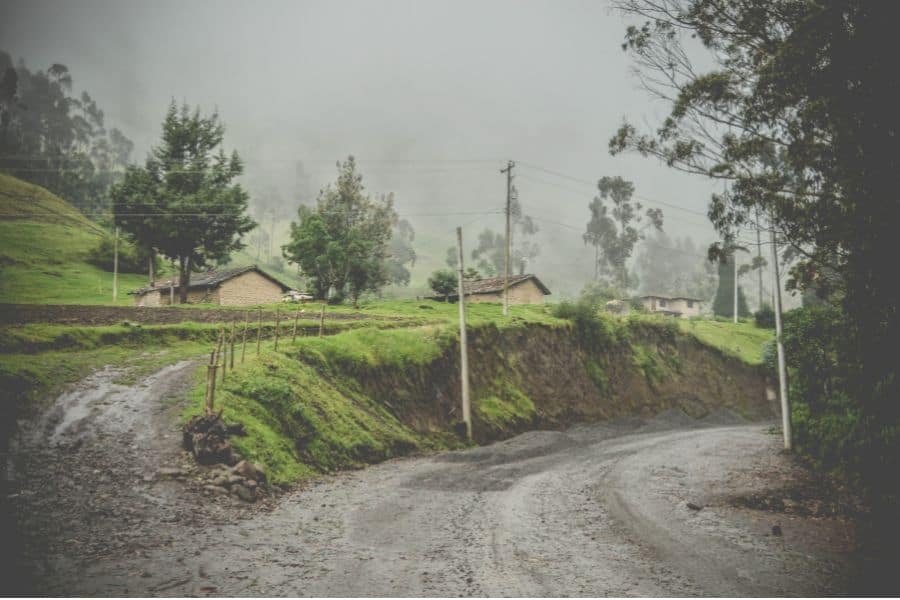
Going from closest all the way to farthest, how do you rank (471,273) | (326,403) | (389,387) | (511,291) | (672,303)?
(326,403) < (389,387) < (511,291) < (471,273) < (672,303)

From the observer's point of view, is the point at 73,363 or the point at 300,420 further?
the point at 73,363

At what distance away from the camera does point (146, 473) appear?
12016 millimetres

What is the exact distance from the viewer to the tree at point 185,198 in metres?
45.9

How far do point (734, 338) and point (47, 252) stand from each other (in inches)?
3500

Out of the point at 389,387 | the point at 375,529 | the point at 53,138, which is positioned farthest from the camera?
the point at 53,138

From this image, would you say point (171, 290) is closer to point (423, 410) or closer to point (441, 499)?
point (423, 410)

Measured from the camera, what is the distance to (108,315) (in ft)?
95.7

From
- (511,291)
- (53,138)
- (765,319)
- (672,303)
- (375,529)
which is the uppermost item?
(53,138)

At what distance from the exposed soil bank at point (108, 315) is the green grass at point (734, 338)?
A: 35.3m

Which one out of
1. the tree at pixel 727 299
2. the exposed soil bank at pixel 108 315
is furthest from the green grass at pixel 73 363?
the tree at pixel 727 299

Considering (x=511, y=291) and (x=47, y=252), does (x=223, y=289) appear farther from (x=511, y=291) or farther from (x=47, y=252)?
(x=47, y=252)

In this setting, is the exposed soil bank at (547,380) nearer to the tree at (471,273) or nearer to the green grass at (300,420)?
the green grass at (300,420)

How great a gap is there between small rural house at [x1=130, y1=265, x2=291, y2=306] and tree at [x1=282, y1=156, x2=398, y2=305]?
4.56 m

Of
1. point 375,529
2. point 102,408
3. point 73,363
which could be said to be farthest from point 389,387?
point 375,529
